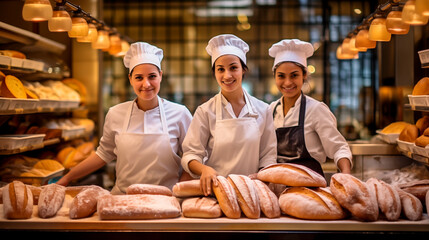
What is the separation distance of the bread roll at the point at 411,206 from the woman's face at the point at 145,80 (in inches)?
54.3

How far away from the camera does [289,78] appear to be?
2438 millimetres

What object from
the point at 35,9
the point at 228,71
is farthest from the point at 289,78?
the point at 35,9

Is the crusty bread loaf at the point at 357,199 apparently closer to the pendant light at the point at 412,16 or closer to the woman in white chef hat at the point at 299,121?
the woman in white chef hat at the point at 299,121

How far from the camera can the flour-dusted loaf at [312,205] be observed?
62.1 inches

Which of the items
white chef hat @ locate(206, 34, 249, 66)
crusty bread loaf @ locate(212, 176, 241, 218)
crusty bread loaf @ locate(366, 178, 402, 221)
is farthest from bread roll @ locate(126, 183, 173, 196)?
crusty bread loaf @ locate(366, 178, 402, 221)

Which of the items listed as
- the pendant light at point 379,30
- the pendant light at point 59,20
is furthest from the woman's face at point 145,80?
the pendant light at point 379,30

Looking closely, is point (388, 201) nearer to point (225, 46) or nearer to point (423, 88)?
point (225, 46)

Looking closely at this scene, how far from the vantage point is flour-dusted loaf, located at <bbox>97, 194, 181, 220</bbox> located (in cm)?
162

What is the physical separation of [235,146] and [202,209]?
2.07 ft

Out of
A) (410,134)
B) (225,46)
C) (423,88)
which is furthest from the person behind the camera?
(410,134)

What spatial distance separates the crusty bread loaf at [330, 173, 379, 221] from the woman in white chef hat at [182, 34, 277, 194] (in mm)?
656

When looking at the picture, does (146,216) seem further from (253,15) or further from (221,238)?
(253,15)

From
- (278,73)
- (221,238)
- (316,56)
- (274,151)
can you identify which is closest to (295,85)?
(278,73)

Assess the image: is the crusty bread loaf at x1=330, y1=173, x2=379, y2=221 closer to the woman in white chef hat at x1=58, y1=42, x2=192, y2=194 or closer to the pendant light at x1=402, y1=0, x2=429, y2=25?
the pendant light at x1=402, y1=0, x2=429, y2=25
